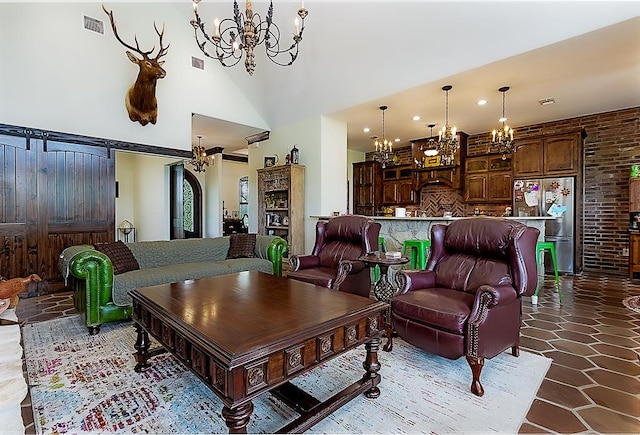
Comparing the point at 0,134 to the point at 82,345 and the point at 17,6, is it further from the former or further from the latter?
the point at 82,345

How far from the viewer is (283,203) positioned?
6.73 m

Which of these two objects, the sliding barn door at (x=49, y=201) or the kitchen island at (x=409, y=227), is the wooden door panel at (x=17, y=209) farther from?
the kitchen island at (x=409, y=227)

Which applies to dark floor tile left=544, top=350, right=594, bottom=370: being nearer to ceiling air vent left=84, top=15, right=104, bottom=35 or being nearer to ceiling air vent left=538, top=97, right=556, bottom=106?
ceiling air vent left=538, top=97, right=556, bottom=106

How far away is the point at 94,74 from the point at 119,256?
129 inches

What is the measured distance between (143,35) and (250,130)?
2532mm

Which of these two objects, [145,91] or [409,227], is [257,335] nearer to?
[409,227]

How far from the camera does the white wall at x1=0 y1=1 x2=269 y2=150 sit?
4.45m

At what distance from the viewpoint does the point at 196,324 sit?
5.49ft

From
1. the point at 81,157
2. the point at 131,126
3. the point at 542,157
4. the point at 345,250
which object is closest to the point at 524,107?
the point at 542,157

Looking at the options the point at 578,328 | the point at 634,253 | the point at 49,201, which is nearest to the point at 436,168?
the point at 634,253

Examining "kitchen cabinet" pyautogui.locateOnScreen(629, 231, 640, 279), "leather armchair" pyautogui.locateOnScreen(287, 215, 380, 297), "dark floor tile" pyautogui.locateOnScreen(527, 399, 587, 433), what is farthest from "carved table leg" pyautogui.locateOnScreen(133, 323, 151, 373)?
"kitchen cabinet" pyautogui.locateOnScreen(629, 231, 640, 279)

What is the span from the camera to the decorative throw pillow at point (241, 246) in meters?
4.77

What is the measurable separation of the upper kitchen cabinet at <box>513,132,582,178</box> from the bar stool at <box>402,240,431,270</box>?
363 centimetres

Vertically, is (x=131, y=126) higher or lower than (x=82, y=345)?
higher
